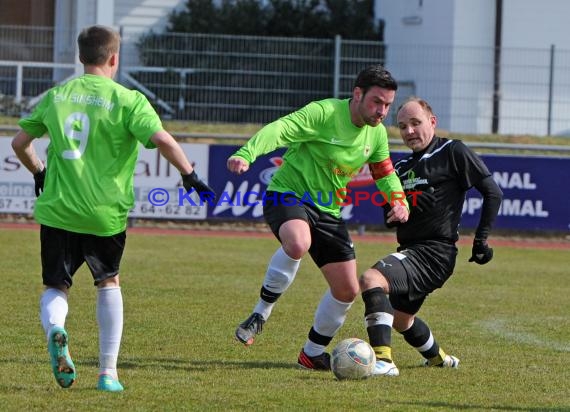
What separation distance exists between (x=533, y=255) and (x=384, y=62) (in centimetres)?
613

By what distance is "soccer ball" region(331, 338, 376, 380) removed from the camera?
6.76 meters

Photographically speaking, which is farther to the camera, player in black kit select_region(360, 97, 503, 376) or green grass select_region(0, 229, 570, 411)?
player in black kit select_region(360, 97, 503, 376)

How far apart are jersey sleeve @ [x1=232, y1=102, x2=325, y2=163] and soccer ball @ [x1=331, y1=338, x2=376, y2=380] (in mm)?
1224

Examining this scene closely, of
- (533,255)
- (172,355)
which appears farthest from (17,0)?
(172,355)

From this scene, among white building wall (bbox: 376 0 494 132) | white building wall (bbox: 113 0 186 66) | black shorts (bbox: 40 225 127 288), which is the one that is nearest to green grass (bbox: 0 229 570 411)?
black shorts (bbox: 40 225 127 288)

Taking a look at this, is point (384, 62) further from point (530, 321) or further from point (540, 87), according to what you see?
point (530, 321)

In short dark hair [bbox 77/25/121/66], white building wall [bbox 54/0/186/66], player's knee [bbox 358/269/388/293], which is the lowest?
player's knee [bbox 358/269/388/293]

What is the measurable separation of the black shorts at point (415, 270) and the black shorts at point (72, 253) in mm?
1672

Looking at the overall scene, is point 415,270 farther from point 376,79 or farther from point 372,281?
point 376,79

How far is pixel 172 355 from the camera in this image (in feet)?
24.8

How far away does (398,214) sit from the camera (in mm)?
Answer: 6953

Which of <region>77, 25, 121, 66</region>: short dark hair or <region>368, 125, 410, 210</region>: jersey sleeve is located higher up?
<region>77, 25, 121, 66</region>: short dark hair

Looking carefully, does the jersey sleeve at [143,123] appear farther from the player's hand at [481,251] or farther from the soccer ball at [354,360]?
the player's hand at [481,251]

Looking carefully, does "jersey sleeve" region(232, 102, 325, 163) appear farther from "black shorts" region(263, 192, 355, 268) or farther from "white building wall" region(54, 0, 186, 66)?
"white building wall" region(54, 0, 186, 66)
